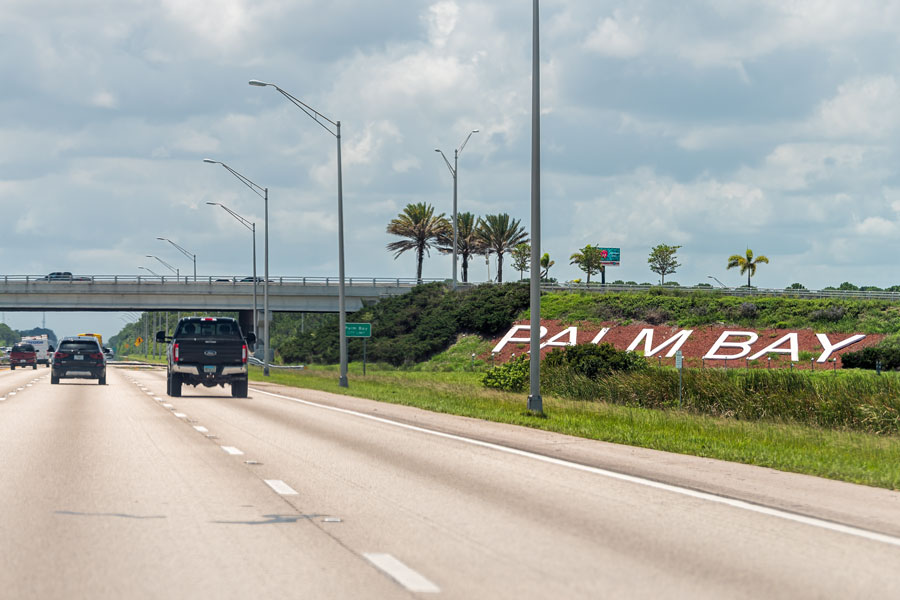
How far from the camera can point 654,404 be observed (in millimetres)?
30234

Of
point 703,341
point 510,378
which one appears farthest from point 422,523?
point 703,341

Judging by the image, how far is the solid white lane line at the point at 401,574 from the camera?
22.1 ft

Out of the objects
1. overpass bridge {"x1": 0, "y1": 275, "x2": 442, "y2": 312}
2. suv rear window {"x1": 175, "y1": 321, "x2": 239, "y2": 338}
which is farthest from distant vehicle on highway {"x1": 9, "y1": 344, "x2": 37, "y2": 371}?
suv rear window {"x1": 175, "y1": 321, "x2": 239, "y2": 338}

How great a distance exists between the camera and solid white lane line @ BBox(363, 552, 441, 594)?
22.1 feet

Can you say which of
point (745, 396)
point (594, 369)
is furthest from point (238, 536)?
point (594, 369)

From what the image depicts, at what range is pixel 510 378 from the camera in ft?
125

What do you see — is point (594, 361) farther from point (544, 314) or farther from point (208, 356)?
point (544, 314)

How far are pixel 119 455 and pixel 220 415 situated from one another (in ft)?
29.0

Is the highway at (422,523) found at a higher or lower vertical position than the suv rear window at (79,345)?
lower

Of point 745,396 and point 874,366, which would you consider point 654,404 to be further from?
point 874,366

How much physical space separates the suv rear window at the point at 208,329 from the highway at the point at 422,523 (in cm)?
1480

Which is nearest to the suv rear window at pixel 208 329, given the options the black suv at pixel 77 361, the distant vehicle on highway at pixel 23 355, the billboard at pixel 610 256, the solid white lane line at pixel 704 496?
the black suv at pixel 77 361

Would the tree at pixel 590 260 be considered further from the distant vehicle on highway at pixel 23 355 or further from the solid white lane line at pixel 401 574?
the solid white lane line at pixel 401 574

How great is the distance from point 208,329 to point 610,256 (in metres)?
85.9
